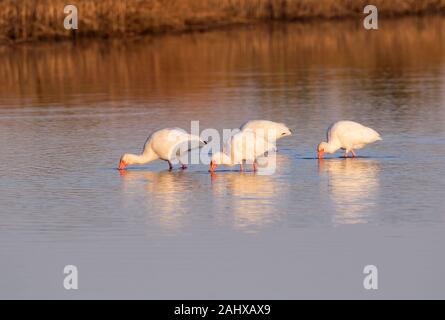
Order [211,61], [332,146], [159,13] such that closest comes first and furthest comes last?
[332,146]
[211,61]
[159,13]

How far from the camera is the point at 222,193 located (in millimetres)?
14945

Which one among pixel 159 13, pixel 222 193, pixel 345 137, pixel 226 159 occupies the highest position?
pixel 159 13

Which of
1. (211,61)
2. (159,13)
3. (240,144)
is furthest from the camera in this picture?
(159,13)

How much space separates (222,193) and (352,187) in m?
1.46

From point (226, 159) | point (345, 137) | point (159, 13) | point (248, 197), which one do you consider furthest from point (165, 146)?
point (159, 13)

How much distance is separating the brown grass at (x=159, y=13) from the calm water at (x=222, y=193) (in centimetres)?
730

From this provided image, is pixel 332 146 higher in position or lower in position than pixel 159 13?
lower

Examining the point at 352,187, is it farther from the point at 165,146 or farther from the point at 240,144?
the point at 165,146

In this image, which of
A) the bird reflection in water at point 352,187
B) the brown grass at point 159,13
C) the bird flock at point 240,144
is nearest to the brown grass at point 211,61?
the brown grass at point 159,13

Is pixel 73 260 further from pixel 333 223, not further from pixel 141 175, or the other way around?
pixel 141 175

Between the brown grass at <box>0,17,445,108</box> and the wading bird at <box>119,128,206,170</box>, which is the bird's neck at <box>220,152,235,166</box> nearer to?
the wading bird at <box>119,128,206,170</box>

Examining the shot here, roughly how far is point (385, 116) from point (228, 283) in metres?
10.6

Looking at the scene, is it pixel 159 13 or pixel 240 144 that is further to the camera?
pixel 159 13

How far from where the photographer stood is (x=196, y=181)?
15844 mm
